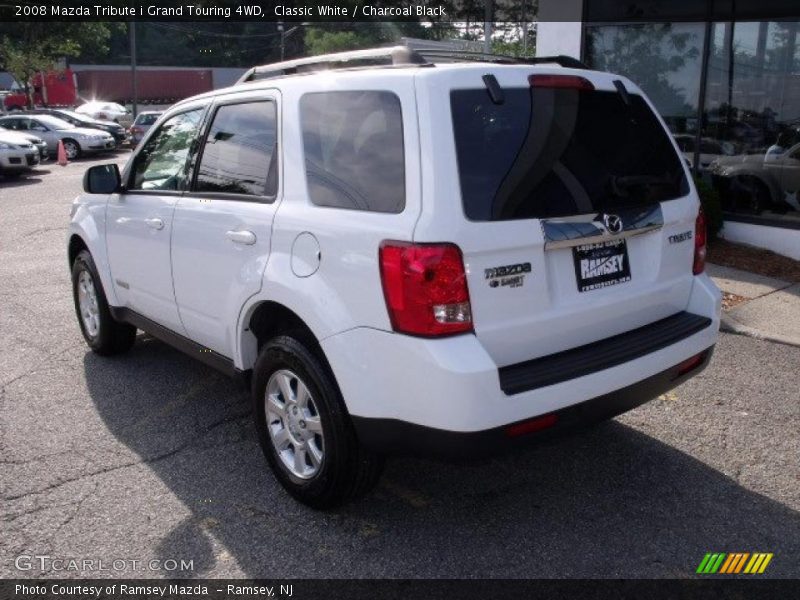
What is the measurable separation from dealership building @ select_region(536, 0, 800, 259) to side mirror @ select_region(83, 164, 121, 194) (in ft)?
23.1

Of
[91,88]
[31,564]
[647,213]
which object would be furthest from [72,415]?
[91,88]

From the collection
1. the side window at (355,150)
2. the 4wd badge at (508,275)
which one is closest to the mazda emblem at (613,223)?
the 4wd badge at (508,275)

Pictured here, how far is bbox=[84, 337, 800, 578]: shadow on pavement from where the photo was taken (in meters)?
3.04

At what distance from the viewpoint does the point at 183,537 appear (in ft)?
10.6

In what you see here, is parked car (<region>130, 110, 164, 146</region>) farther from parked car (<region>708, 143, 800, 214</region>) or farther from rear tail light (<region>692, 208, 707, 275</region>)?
rear tail light (<region>692, 208, 707, 275</region>)

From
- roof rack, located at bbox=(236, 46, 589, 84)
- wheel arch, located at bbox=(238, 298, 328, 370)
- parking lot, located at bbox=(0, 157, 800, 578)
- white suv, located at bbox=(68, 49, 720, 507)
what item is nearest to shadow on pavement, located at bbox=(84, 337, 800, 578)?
parking lot, located at bbox=(0, 157, 800, 578)

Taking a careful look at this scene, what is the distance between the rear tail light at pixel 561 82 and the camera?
10.2 feet

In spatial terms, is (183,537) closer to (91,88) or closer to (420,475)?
(420,475)

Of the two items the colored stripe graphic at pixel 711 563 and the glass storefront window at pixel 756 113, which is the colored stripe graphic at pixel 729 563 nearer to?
the colored stripe graphic at pixel 711 563

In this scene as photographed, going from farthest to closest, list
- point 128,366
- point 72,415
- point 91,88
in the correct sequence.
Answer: point 91,88 < point 128,366 < point 72,415

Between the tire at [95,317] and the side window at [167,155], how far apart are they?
881mm

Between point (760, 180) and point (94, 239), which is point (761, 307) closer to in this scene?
point (760, 180)

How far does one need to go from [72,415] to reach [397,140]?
2.82m

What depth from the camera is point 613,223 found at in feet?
10.3
